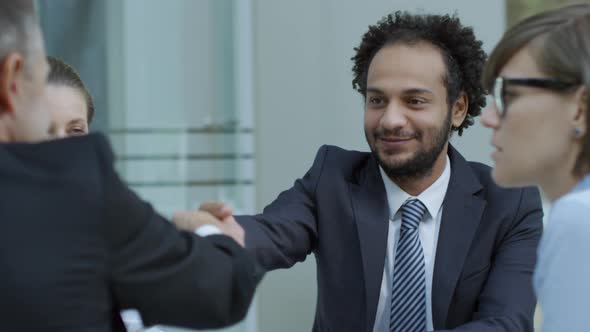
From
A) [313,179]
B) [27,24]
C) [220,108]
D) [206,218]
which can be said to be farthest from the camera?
[220,108]

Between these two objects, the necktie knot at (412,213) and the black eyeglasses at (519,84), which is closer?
the black eyeglasses at (519,84)

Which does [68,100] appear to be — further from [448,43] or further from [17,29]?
[448,43]

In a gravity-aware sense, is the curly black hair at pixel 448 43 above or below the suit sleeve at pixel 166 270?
above

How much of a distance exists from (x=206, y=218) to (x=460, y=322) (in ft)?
3.50

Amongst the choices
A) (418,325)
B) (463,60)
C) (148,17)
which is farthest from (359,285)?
(148,17)

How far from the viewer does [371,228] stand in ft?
10.1

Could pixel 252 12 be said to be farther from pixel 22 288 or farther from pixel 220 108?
pixel 22 288

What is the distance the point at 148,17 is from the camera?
176 inches

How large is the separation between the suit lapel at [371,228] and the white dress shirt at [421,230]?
3 centimetres

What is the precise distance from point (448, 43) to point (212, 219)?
1270mm

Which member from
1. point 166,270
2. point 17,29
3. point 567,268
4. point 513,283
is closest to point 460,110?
point 513,283

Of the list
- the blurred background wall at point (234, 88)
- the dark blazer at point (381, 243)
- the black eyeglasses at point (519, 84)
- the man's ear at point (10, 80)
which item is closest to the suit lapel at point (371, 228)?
the dark blazer at point (381, 243)

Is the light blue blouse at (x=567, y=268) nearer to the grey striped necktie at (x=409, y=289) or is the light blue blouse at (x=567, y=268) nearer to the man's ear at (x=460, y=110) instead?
the grey striped necktie at (x=409, y=289)

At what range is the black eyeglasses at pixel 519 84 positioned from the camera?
1.96 m
